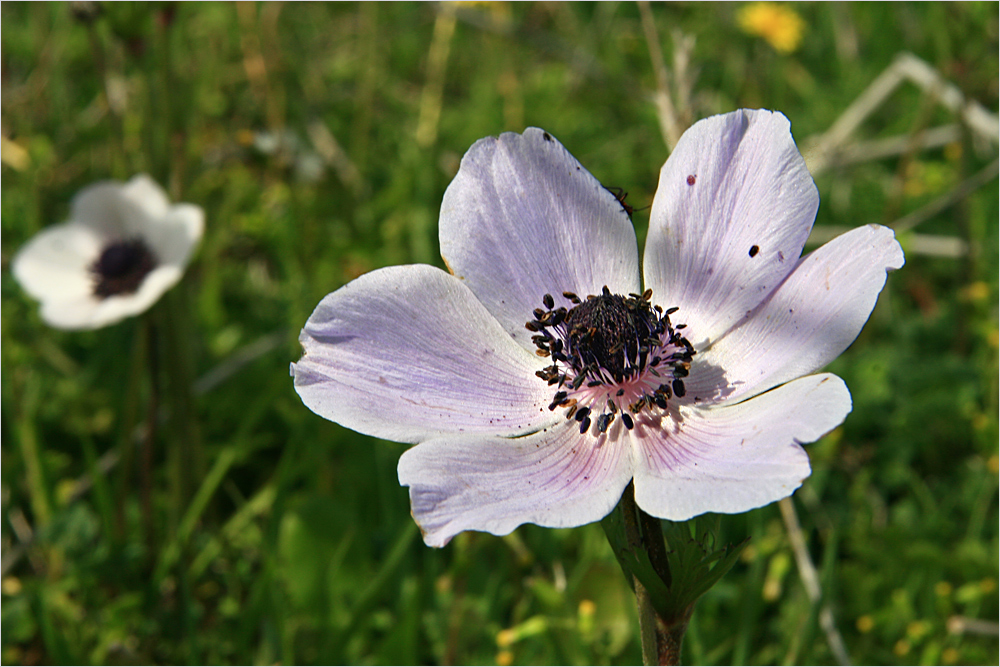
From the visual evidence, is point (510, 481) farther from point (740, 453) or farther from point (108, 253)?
point (108, 253)

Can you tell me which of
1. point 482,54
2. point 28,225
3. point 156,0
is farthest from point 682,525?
point 482,54

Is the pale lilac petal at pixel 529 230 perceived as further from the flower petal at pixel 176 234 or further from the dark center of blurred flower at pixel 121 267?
Result: the dark center of blurred flower at pixel 121 267

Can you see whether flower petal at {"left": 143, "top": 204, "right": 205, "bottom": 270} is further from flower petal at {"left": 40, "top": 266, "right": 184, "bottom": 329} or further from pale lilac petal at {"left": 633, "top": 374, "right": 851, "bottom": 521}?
pale lilac petal at {"left": 633, "top": 374, "right": 851, "bottom": 521}

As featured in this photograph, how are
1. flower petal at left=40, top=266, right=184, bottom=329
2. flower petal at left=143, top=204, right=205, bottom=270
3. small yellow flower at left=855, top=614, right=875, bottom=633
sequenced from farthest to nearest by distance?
1. flower petal at left=143, top=204, right=205, bottom=270
2. flower petal at left=40, top=266, right=184, bottom=329
3. small yellow flower at left=855, top=614, right=875, bottom=633

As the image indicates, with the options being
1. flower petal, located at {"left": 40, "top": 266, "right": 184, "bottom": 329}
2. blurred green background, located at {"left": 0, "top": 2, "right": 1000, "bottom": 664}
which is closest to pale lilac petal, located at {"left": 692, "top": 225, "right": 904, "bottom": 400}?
blurred green background, located at {"left": 0, "top": 2, "right": 1000, "bottom": 664}

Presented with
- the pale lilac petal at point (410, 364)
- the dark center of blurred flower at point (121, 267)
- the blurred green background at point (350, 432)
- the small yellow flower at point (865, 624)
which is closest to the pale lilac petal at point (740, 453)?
the pale lilac petal at point (410, 364)

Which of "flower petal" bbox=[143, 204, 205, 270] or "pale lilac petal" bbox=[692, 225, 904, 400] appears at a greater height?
"flower petal" bbox=[143, 204, 205, 270]
